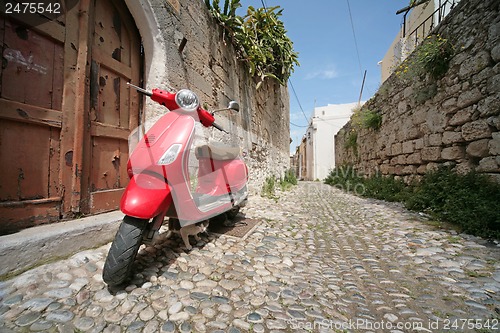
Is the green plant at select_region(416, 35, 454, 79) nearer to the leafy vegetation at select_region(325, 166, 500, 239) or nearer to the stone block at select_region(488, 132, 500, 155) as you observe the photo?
the stone block at select_region(488, 132, 500, 155)

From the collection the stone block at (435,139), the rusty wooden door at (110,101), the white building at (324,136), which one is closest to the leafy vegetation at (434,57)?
the stone block at (435,139)

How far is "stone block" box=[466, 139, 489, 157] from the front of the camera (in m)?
2.93

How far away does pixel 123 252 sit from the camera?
52.1 inches

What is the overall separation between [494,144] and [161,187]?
3.99 meters

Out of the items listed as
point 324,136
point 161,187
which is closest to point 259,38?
point 161,187

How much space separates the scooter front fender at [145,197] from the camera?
1.37 metres

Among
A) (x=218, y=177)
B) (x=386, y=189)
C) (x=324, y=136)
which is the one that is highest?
(x=324, y=136)

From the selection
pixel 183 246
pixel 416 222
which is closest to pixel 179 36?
pixel 183 246

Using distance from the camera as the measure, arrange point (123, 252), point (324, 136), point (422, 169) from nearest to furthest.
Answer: point (123, 252) < point (422, 169) < point (324, 136)

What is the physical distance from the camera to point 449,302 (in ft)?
4.39

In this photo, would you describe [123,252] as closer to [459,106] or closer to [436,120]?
[459,106]

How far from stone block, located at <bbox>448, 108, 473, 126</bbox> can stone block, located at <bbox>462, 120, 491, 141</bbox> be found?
0.09 m

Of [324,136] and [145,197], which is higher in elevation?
[324,136]

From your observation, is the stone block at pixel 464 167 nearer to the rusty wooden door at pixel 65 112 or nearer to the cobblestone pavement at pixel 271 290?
the cobblestone pavement at pixel 271 290
